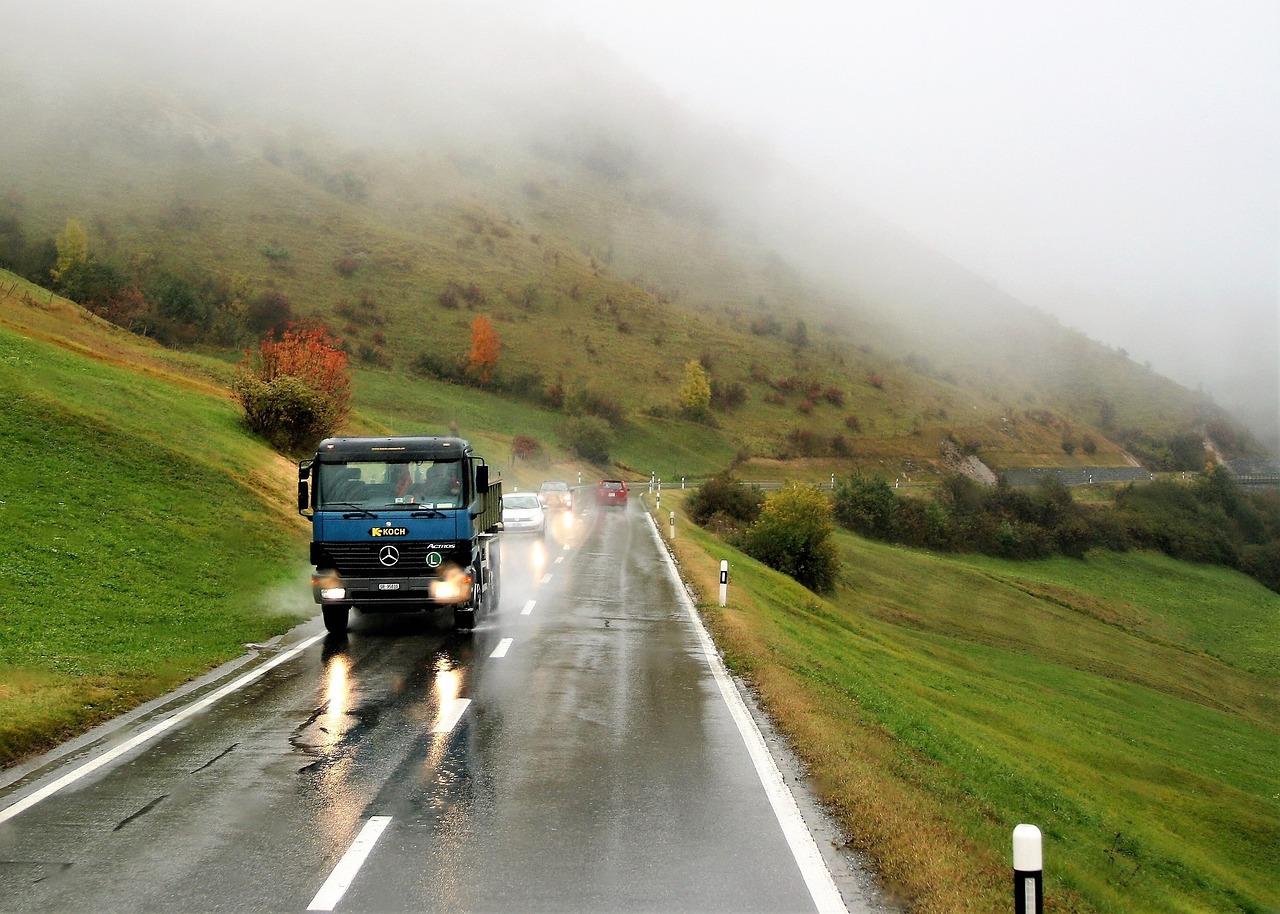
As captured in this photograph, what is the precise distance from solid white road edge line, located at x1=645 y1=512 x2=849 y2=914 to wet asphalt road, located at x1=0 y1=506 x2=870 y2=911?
95mm

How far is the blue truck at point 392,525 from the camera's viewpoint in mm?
15398

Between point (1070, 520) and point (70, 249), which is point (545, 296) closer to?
point (70, 249)

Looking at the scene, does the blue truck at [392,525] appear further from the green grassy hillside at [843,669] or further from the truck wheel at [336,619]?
the green grassy hillside at [843,669]

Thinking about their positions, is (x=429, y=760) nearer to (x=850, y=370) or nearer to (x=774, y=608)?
(x=774, y=608)

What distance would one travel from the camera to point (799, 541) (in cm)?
4778

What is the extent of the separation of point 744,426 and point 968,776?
322 feet

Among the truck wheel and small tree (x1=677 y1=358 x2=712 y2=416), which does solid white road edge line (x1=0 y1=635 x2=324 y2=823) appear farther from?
small tree (x1=677 y1=358 x2=712 y2=416)

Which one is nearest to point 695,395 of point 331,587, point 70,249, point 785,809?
point 70,249

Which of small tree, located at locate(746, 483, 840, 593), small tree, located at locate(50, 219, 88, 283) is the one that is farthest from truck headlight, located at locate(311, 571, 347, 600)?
small tree, located at locate(50, 219, 88, 283)

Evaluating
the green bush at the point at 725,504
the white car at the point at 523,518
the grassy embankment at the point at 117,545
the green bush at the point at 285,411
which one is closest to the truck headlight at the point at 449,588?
the grassy embankment at the point at 117,545

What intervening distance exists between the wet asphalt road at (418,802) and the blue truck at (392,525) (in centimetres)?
152

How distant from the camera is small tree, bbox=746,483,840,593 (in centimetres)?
4788

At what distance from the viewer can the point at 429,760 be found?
898 centimetres

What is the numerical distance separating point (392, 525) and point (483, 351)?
8587 cm
